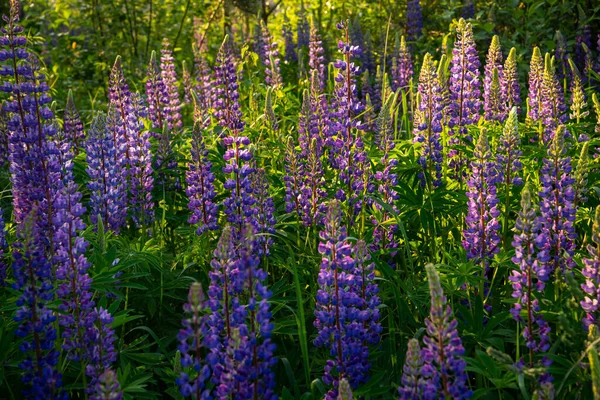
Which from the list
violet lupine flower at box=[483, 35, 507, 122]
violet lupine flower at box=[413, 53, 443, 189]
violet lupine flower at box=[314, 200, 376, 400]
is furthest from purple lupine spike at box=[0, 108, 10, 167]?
violet lupine flower at box=[483, 35, 507, 122]

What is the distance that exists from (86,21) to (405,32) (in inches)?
167

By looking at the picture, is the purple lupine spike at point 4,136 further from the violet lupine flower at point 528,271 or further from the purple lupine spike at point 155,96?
the violet lupine flower at point 528,271

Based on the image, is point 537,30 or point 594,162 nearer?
point 594,162

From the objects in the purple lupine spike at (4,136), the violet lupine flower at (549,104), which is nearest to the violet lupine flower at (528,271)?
the violet lupine flower at (549,104)

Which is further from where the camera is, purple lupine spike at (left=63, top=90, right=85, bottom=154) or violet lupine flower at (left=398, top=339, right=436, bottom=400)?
purple lupine spike at (left=63, top=90, right=85, bottom=154)

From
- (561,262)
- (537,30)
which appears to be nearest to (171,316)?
(561,262)

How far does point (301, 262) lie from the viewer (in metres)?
3.63

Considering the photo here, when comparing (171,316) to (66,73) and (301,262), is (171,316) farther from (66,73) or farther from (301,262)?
(66,73)

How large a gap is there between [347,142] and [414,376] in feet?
6.28

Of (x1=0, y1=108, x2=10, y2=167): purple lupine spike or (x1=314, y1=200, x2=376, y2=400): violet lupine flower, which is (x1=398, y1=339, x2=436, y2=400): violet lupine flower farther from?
(x1=0, y1=108, x2=10, y2=167): purple lupine spike

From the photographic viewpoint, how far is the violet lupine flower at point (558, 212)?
2.96 meters

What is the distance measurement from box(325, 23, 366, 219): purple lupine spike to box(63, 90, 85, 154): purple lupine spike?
1.84 meters

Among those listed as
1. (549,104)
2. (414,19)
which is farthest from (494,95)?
(414,19)

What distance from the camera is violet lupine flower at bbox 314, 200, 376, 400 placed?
2.52 m
